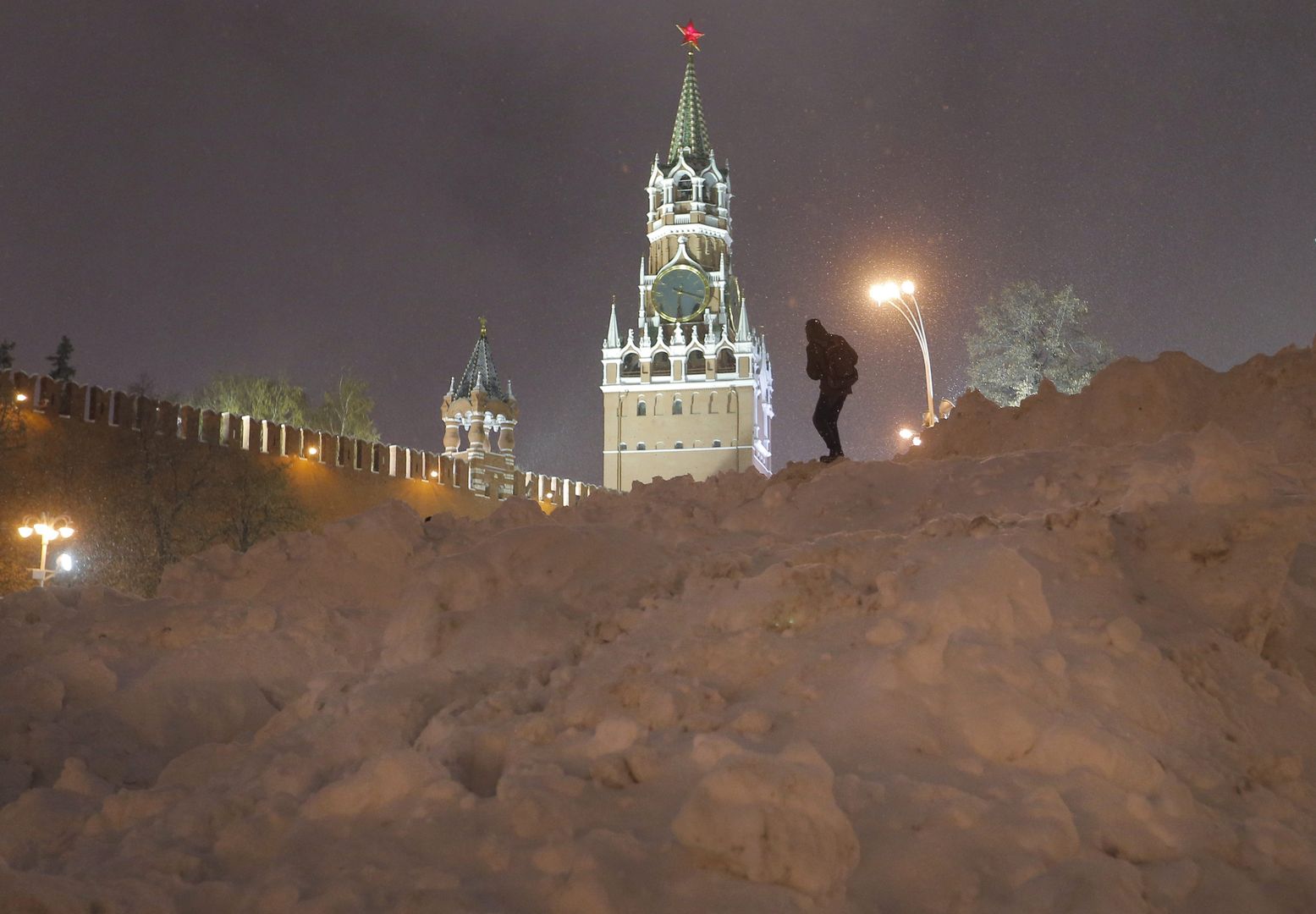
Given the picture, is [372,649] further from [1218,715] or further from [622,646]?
[1218,715]

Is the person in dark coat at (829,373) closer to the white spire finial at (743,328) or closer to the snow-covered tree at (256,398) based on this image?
the snow-covered tree at (256,398)

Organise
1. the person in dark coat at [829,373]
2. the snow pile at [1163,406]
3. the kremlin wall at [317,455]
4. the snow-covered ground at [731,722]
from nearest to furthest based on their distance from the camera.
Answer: the snow-covered ground at [731,722]
the snow pile at [1163,406]
the person in dark coat at [829,373]
the kremlin wall at [317,455]

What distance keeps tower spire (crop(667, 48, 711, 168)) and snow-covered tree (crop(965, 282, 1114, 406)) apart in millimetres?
55396

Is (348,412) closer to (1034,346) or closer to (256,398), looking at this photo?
(256,398)

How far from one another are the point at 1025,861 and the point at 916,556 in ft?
8.61

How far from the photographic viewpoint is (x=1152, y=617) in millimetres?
5770

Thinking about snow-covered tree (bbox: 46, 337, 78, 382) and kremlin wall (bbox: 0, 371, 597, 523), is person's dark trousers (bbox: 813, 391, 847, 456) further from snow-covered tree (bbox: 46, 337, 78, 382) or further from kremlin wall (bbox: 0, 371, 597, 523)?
snow-covered tree (bbox: 46, 337, 78, 382)

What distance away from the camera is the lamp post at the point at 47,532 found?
907 inches

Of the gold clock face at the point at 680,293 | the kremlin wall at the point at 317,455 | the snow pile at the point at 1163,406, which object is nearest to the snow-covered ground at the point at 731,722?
the snow pile at the point at 1163,406

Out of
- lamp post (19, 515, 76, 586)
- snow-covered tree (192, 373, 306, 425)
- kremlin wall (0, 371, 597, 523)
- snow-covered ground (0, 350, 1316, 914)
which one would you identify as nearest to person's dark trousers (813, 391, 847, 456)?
snow-covered ground (0, 350, 1316, 914)

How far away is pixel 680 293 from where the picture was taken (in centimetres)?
8188

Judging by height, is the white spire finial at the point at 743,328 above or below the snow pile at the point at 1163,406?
above

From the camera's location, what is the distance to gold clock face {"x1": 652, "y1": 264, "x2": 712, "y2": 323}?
8088 centimetres

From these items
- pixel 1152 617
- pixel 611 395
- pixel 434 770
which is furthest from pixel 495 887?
pixel 611 395
